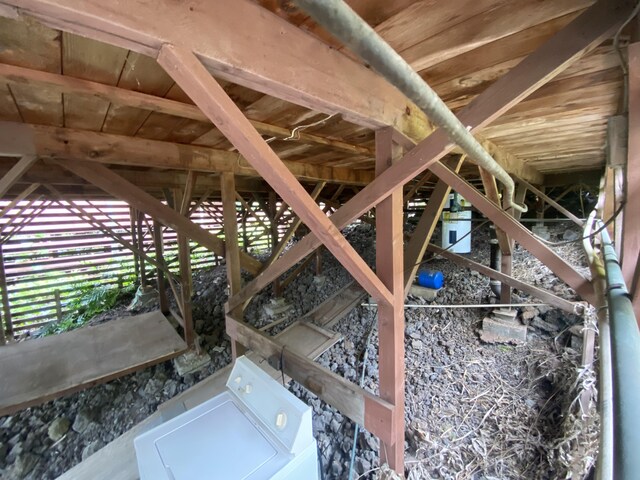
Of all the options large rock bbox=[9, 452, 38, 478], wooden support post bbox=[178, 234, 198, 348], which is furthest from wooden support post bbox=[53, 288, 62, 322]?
large rock bbox=[9, 452, 38, 478]

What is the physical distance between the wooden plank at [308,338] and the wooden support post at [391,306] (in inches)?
54.0

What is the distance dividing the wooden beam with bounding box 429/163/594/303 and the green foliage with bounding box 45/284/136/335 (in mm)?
5964

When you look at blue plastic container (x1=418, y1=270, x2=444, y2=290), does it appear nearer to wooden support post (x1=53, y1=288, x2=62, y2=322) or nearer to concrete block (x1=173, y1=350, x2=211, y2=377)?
concrete block (x1=173, y1=350, x2=211, y2=377)

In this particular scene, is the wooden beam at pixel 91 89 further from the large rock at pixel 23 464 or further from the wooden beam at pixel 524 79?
the large rock at pixel 23 464

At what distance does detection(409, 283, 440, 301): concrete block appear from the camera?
318 cm

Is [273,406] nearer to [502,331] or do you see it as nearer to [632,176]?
[632,176]

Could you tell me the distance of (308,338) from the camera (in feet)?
9.19

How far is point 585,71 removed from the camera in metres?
0.93

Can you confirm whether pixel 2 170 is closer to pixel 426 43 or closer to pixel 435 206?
pixel 426 43

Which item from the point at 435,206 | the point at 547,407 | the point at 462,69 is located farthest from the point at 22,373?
the point at 547,407

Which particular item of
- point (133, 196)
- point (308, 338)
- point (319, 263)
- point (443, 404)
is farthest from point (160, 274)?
point (443, 404)

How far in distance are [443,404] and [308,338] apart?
4.35ft

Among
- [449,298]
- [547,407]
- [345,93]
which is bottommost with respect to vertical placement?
[547,407]

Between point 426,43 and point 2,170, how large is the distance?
3.42 meters
